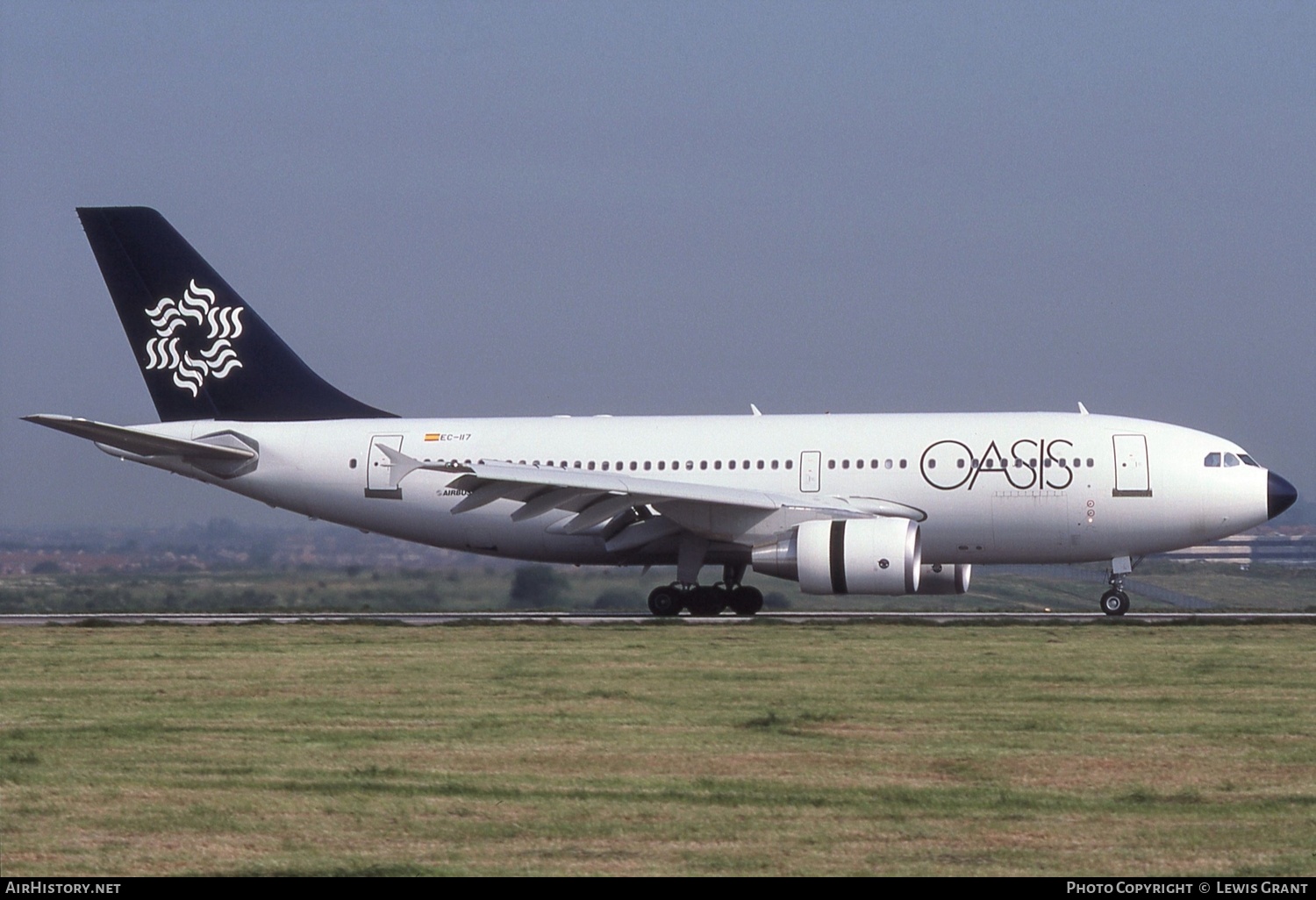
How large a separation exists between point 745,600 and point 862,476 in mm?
3253

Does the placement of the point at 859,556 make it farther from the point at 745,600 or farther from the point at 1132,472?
the point at 1132,472

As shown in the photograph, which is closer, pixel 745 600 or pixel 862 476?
pixel 862 476

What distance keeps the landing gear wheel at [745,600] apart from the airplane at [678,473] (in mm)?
51

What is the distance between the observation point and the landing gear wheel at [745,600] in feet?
99.5

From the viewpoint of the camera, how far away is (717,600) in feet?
98.6

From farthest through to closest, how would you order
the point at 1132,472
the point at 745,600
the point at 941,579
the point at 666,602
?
the point at 941,579, the point at 745,600, the point at 666,602, the point at 1132,472

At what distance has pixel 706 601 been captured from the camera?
3000 centimetres

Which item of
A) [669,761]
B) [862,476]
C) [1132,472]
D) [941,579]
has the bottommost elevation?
[669,761]

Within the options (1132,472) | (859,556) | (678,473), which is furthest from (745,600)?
(1132,472)

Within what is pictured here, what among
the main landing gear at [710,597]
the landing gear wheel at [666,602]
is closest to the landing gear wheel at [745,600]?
the main landing gear at [710,597]
